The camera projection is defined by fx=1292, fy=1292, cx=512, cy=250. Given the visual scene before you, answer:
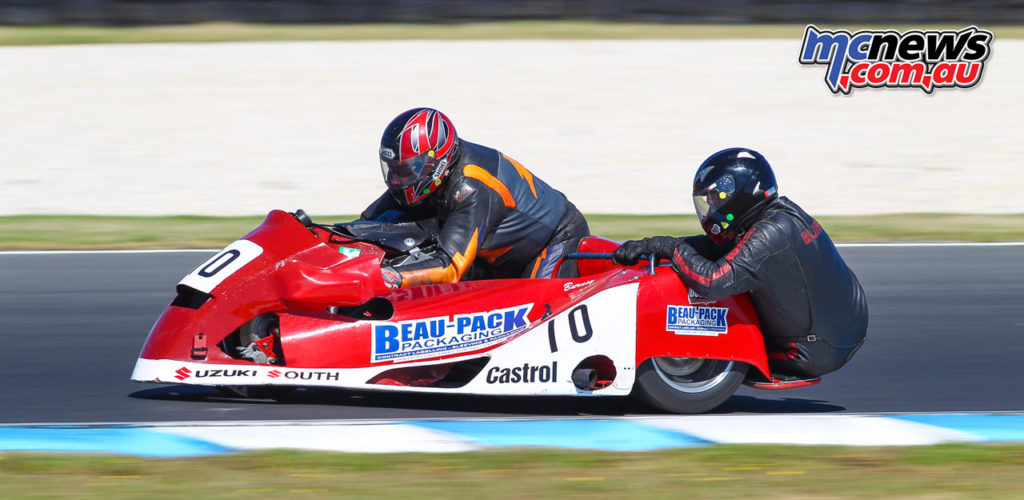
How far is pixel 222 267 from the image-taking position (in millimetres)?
5598

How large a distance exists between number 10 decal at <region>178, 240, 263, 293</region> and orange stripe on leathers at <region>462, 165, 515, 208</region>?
1.02 metres

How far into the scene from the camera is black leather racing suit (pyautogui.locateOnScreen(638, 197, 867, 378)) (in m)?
5.41

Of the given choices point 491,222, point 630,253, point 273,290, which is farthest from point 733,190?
point 273,290

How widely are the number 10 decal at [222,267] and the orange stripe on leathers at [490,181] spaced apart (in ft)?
3.36

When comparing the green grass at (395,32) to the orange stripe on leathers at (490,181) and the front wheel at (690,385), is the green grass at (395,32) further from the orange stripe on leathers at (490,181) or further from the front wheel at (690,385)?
the front wheel at (690,385)

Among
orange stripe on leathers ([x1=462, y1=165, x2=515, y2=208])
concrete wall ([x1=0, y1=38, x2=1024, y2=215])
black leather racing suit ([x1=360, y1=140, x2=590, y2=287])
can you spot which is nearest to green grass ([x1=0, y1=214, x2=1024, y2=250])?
concrete wall ([x1=0, y1=38, x2=1024, y2=215])

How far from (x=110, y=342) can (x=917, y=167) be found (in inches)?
411

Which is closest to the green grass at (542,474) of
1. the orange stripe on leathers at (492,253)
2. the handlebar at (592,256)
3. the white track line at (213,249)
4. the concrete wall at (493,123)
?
the handlebar at (592,256)

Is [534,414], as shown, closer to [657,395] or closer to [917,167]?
[657,395]

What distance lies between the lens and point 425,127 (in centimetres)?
587

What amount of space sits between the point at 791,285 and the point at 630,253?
2.46 feet

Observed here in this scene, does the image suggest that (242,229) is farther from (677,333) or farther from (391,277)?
(677,333)

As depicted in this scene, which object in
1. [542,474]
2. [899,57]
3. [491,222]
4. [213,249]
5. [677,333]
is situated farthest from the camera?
[899,57]

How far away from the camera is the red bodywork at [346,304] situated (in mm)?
5484
